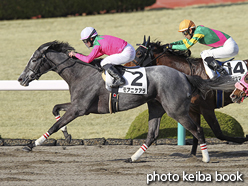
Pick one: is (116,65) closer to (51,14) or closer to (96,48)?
(96,48)

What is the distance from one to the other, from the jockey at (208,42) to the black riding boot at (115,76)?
3.94 feet

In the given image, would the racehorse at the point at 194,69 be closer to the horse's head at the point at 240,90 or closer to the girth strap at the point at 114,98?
the horse's head at the point at 240,90

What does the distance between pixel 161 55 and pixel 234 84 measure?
4.00 ft

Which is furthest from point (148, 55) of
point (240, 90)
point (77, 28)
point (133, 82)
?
point (77, 28)

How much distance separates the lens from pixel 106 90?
5508mm

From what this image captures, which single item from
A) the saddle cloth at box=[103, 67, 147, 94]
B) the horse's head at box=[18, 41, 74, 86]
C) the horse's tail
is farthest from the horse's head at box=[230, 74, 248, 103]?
the horse's head at box=[18, 41, 74, 86]

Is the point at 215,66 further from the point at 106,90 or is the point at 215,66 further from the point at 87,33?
the point at 87,33

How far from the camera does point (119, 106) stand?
5465 millimetres

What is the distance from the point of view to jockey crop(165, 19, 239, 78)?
5941mm

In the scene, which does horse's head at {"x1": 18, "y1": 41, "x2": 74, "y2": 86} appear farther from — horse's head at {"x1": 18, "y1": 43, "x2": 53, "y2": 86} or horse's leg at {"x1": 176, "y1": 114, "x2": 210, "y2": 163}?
horse's leg at {"x1": 176, "y1": 114, "x2": 210, "y2": 163}

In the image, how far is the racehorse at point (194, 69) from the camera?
234 inches

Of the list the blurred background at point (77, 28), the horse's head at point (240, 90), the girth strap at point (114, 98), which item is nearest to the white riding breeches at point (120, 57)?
the girth strap at point (114, 98)

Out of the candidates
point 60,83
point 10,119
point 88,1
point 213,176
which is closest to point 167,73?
point 213,176

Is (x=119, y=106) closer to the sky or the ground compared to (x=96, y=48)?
closer to the ground
